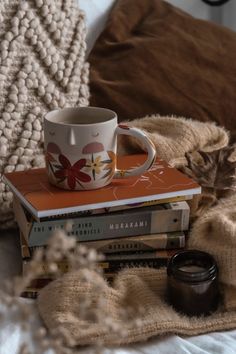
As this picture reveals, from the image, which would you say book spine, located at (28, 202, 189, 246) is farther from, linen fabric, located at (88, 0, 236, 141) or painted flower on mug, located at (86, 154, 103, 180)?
linen fabric, located at (88, 0, 236, 141)

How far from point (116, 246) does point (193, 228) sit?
0.32 ft

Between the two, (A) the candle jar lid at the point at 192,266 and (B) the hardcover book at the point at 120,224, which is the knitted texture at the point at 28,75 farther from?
(A) the candle jar lid at the point at 192,266

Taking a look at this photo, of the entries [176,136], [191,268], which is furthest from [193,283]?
[176,136]

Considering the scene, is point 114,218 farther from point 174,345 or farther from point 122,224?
point 174,345

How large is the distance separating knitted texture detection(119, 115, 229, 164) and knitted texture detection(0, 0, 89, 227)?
13 cm

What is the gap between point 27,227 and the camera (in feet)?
2.39

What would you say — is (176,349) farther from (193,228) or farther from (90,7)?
(90,7)

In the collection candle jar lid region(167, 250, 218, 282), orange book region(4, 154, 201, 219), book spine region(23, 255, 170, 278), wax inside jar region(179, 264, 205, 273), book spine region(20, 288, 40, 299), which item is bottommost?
book spine region(20, 288, 40, 299)

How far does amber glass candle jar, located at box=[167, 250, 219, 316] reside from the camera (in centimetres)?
68

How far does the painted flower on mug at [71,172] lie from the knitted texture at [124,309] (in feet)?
0.39

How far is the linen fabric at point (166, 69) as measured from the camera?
41.0 inches

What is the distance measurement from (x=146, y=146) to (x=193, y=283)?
0.20 meters

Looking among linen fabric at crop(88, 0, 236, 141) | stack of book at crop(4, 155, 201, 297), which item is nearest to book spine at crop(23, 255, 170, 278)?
stack of book at crop(4, 155, 201, 297)

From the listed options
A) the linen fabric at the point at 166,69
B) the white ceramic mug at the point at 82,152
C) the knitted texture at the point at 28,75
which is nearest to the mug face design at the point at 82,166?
the white ceramic mug at the point at 82,152
